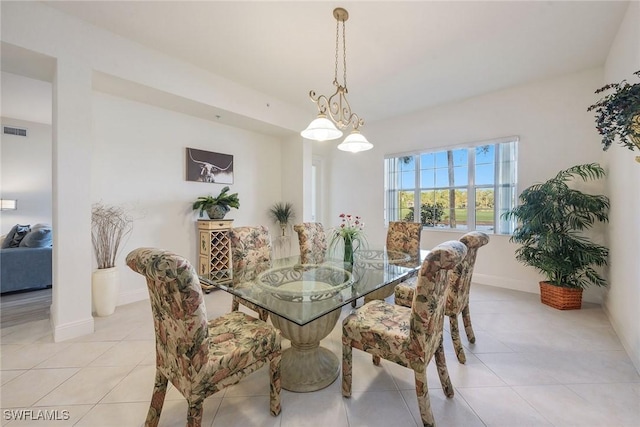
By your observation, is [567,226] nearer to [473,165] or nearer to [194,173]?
[473,165]

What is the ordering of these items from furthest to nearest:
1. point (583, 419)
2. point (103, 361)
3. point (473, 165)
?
point (473, 165), point (103, 361), point (583, 419)

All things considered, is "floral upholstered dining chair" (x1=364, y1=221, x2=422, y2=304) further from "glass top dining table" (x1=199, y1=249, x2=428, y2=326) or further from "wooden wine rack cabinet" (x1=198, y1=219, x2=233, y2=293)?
"wooden wine rack cabinet" (x1=198, y1=219, x2=233, y2=293)

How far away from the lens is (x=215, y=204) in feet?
12.4

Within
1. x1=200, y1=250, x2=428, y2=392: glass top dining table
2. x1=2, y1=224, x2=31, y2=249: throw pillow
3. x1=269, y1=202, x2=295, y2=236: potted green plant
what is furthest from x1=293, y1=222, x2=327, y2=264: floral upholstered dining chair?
x1=2, y1=224, x2=31, y2=249: throw pillow

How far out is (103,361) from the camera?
2061 mm

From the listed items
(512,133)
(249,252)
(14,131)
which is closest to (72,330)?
(249,252)

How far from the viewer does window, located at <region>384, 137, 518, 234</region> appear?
3885 millimetres

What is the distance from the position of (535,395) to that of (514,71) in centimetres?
358

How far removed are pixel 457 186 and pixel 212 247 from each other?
13.2 feet

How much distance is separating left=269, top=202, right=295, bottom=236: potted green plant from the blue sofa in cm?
338

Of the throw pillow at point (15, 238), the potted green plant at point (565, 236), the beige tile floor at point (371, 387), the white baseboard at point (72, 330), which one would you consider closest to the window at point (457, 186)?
the potted green plant at point (565, 236)

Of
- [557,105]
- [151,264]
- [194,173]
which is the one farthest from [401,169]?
[151,264]

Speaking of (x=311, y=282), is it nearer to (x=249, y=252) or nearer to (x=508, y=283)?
(x=249, y=252)

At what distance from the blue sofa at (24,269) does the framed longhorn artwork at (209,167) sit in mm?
2447
